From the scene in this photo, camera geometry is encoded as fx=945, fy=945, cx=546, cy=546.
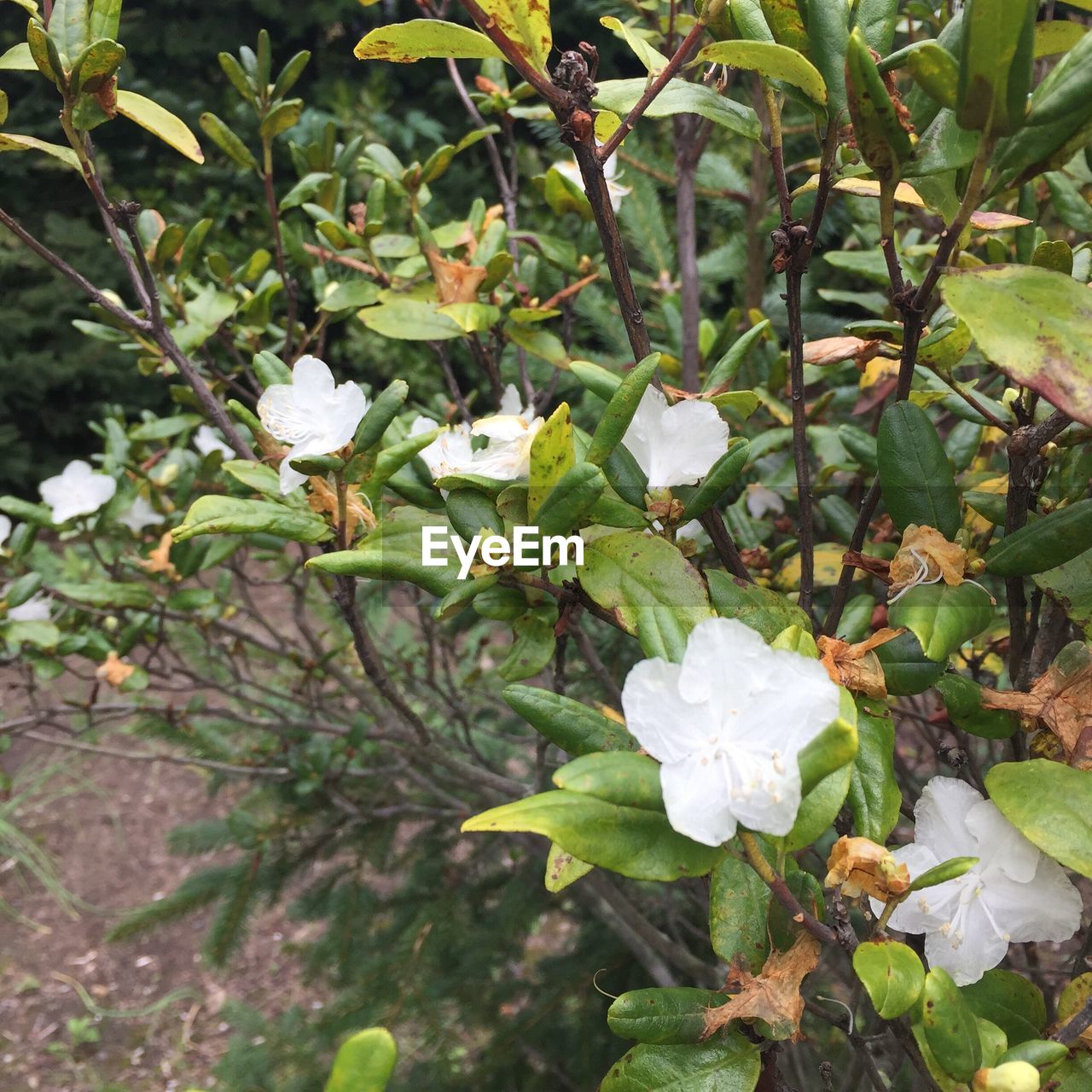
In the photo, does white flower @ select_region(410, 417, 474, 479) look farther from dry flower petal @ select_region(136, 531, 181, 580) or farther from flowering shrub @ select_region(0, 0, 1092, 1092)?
dry flower petal @ select_region(136, 531, 181, 580)

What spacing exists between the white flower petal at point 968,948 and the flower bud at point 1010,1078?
0.09m

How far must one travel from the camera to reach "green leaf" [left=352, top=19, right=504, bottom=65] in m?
0.55

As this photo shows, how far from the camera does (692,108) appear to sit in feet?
1.93

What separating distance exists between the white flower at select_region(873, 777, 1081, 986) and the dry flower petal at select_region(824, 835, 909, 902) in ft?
0.20

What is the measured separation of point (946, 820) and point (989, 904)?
52 millimetres

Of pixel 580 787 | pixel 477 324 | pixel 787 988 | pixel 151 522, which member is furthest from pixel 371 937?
pixel 580 787

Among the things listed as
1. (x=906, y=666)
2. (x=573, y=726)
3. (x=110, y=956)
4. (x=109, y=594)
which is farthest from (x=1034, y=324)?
(x=110, y=956)

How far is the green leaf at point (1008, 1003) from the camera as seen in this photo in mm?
582

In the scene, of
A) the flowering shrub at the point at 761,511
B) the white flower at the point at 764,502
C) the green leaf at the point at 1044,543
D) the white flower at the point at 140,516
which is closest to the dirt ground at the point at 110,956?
the white flower at the point at 140,516

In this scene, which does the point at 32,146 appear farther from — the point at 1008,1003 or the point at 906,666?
the point at 1008,1003

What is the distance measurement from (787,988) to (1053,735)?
0.24 meters

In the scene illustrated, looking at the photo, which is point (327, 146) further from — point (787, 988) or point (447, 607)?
point (787, 988)

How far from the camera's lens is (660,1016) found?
52 centimetres

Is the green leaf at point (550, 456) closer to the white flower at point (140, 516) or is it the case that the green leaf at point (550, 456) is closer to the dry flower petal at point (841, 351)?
the dry flower petal at point (841, 351)
